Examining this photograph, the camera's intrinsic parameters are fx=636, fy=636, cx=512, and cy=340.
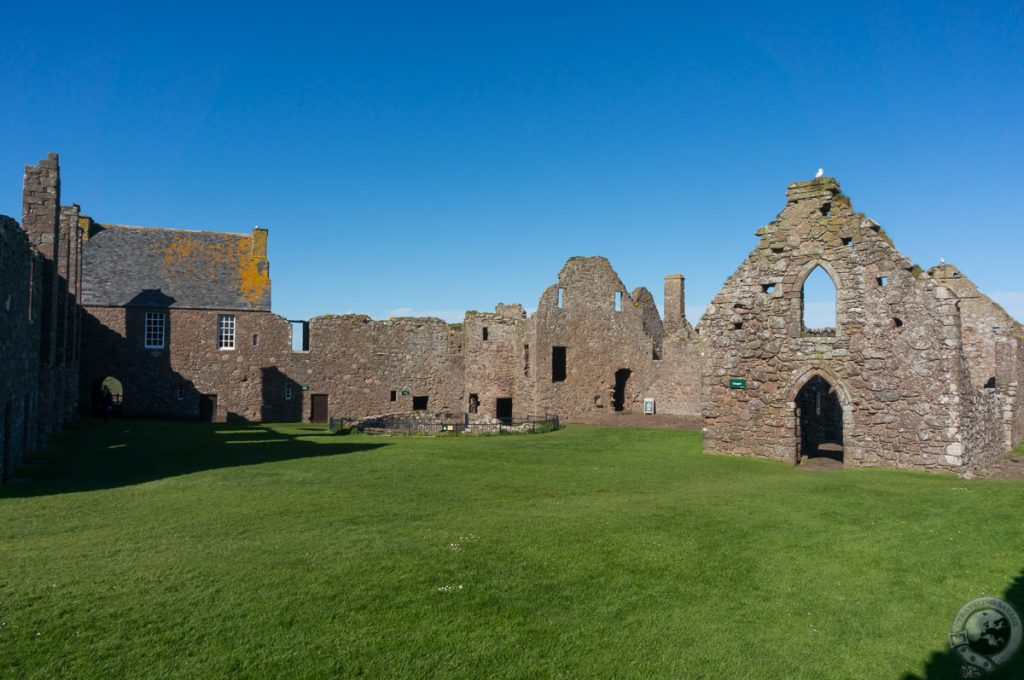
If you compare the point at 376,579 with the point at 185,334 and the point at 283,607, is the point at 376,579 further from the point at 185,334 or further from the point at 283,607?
the point at 185,334

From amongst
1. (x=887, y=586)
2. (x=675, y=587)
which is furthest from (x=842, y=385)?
(x=675, y=587)

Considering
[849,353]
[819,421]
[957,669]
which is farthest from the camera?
[819,421]

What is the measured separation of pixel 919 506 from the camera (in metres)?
11.9

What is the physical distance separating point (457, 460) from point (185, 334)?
70.3ft

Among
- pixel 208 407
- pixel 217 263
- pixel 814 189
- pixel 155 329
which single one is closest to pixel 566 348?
pixel 814 189

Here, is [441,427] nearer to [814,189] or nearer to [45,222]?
[45,222]

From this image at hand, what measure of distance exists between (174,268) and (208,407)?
25.3 feet

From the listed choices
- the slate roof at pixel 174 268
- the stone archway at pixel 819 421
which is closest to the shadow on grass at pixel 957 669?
the stone archway at pixel 819 421

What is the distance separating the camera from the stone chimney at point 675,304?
117 ft

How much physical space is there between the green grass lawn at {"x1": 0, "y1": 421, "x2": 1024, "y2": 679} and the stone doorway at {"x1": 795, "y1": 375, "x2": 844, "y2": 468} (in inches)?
255

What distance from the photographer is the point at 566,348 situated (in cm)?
3175

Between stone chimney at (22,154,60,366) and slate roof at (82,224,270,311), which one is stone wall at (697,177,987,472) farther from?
slate roof at (82,224,270,311)

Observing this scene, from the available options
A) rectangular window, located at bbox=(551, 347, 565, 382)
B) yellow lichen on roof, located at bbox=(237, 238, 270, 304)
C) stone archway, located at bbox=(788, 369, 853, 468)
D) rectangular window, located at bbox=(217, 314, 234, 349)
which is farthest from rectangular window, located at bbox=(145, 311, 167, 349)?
stone archway, located at bbox=(788, 369, 853, 468)

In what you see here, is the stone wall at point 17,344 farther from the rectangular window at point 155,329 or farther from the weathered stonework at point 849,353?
the weathered stonework at point 849,353
